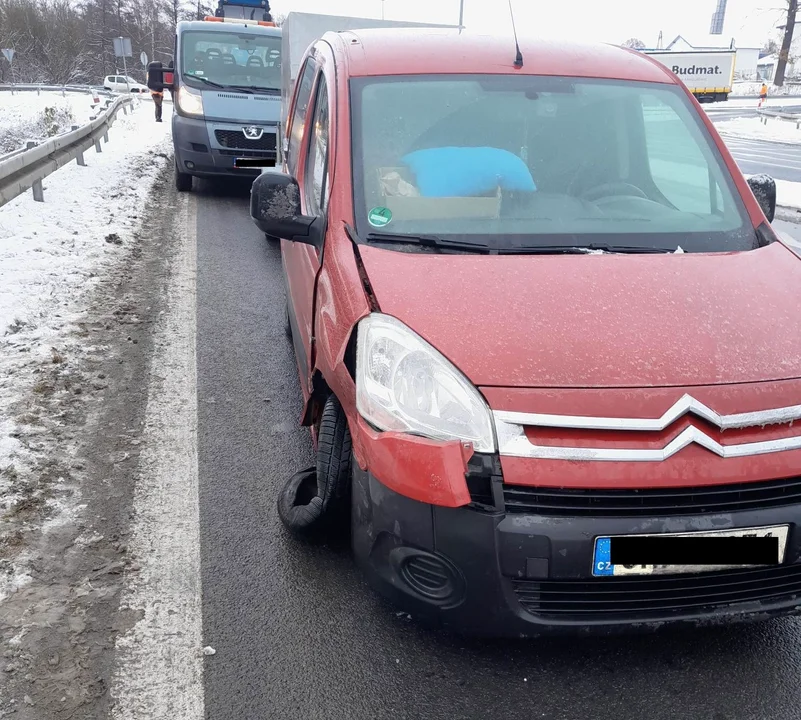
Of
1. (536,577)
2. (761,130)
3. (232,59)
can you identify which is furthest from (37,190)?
(761,130)

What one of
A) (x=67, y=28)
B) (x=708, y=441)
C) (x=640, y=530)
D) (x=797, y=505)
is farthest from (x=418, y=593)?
(x=67, y=28)

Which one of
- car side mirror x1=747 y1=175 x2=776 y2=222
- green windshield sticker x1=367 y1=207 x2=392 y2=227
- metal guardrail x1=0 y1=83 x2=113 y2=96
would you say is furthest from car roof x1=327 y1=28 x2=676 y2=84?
metal guardrail x1=0 y1=83 x2=113 y2=96

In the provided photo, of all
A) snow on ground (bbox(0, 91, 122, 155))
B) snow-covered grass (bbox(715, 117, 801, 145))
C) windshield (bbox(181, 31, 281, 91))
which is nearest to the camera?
windshield (bbox(181, 31, 281, 91))

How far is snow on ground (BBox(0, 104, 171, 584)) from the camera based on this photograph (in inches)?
168

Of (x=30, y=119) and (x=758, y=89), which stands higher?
(x=758, y=89)

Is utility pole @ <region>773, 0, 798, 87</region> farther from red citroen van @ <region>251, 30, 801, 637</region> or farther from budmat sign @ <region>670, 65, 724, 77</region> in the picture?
red citroen van @ <region>251, 30, 801, 637</region>

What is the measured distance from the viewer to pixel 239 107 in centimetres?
1059

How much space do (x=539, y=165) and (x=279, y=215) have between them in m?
1.07

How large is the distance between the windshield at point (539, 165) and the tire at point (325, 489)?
0.72 m

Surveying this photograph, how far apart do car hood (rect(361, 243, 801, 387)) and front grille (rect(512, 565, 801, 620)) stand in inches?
21.0

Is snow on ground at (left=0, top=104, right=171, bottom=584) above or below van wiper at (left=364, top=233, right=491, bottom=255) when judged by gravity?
below

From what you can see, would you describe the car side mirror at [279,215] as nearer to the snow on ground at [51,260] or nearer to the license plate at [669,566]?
the snow on ground at [51,260]

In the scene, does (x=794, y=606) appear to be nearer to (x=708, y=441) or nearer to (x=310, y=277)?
(x=708, y=441)

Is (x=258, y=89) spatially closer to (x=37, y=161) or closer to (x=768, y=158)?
(x=37, y=161)
